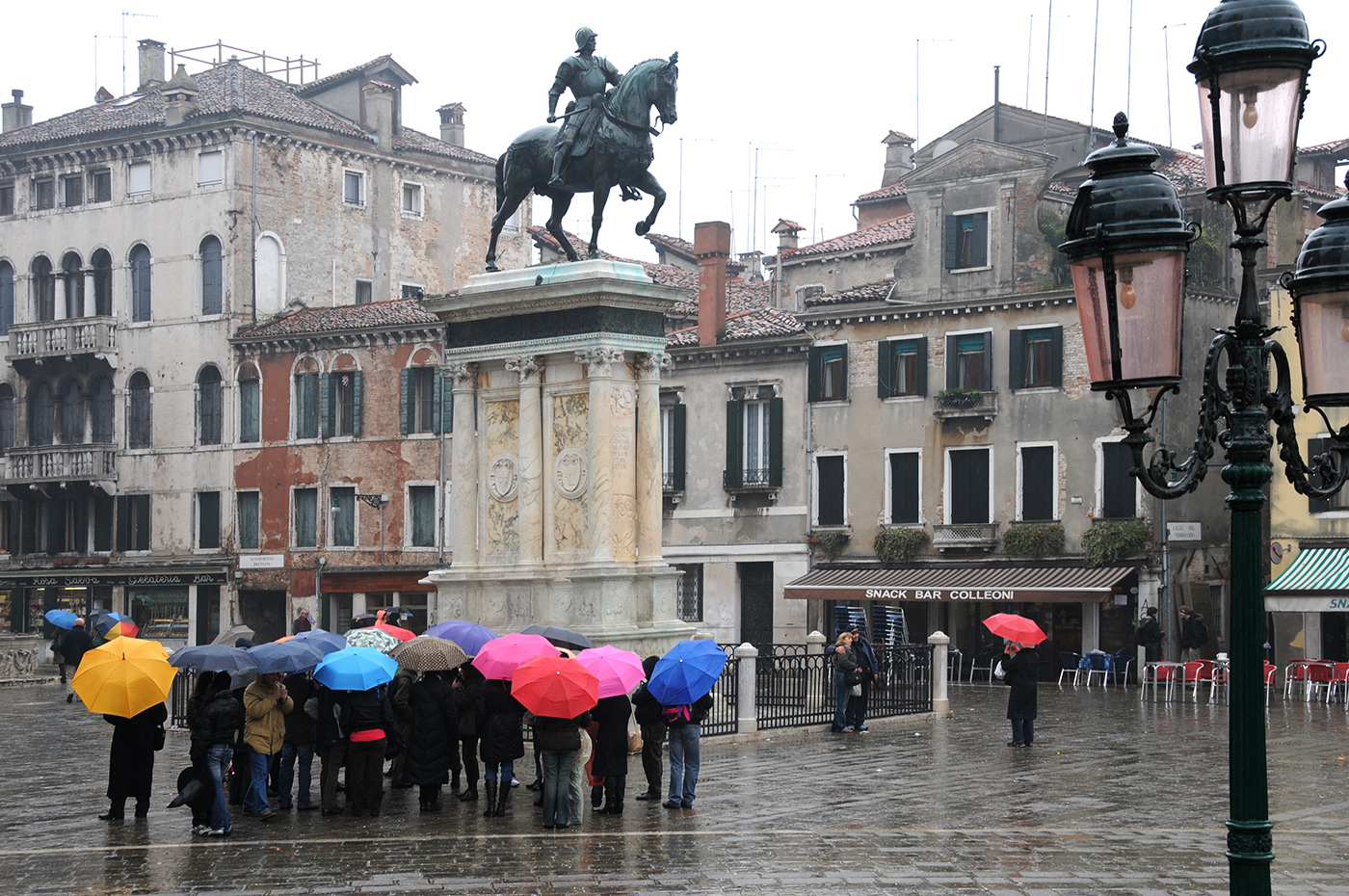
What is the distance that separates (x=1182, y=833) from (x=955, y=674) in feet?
80.0

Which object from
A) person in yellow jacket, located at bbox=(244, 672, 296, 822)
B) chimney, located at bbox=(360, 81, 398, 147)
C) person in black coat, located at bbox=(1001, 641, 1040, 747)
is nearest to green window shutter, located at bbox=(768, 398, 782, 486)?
chimney, located at bbox=(360, 81, 398, 147)

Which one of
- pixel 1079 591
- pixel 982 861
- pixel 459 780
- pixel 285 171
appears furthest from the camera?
pixel 285 171

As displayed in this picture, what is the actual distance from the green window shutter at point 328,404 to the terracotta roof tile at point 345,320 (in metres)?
1.39

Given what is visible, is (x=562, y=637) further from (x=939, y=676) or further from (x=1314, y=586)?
(x=1314, y=586)

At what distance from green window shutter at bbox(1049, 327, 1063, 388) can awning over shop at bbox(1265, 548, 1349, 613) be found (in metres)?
6.22

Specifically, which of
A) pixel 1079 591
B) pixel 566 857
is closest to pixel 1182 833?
pixel 566 857

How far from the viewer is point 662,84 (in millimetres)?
22859

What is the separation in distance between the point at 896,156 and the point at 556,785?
42170mm

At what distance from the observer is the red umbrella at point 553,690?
570 inches

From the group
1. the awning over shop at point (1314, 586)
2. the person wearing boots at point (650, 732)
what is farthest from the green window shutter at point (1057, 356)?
the person wearing boots at point (650, 732)

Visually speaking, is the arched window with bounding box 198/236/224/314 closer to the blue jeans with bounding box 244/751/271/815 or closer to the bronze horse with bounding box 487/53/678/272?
the bronze horse with bounding box 487/53/678/272

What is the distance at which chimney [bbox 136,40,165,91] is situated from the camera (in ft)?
182

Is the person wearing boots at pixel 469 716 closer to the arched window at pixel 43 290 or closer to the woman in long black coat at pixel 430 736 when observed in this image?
the woman in long black coat at pixel 430 736

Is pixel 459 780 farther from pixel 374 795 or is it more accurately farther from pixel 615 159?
pixel 615 159
